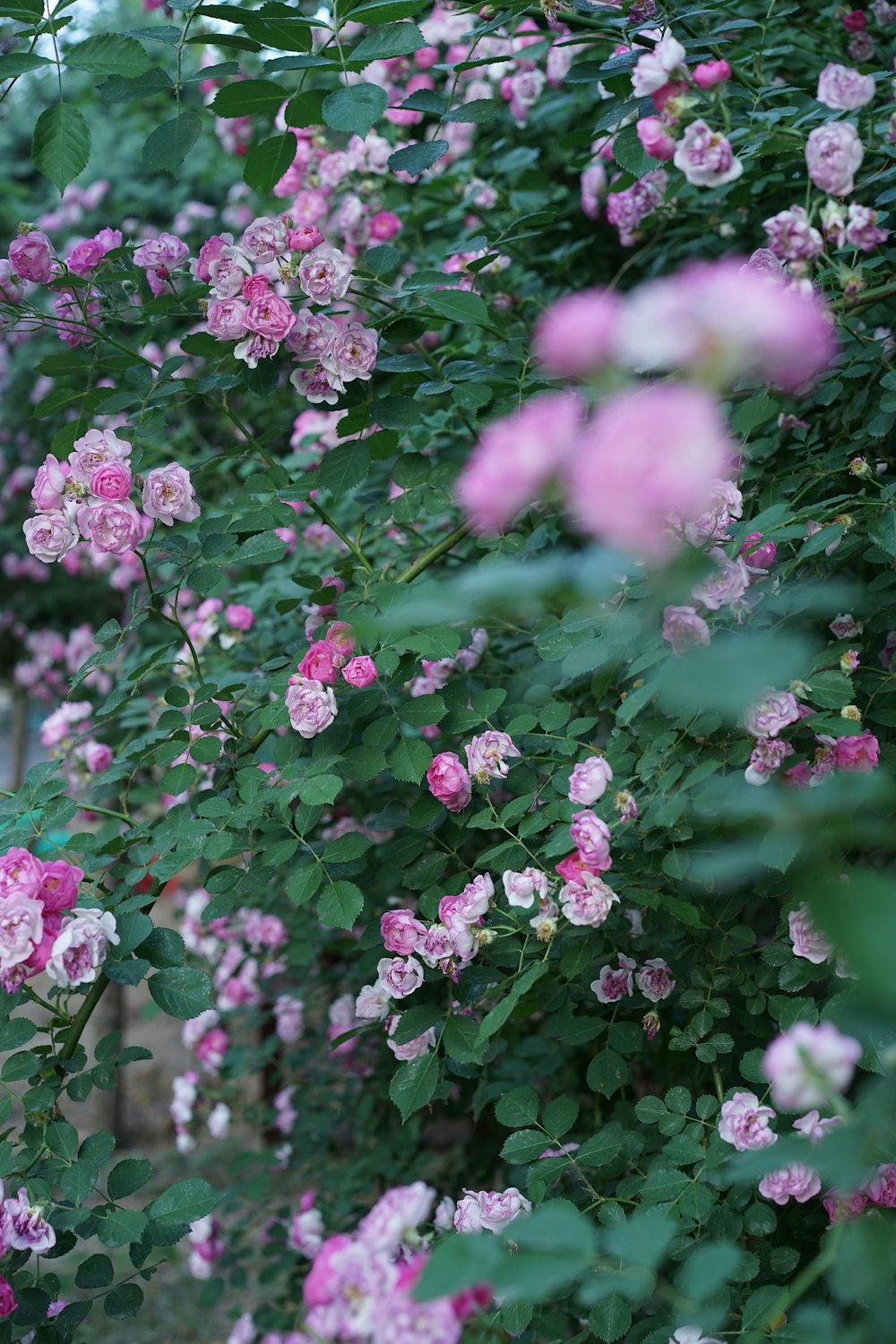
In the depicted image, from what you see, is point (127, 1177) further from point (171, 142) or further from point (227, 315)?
point (171, 142)

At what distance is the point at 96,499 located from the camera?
4.42 feet

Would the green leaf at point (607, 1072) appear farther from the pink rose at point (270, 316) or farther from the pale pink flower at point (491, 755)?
the pink rose at point (270, 316)

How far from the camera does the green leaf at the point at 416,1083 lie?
4.12 ft

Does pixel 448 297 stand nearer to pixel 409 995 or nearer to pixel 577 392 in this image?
pixel 577 392

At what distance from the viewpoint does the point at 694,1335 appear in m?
0.98

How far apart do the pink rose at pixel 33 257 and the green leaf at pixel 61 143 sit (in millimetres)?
125

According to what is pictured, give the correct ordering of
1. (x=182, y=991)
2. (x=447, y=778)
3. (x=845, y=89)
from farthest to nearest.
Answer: (x=447, y=778)
(x=182, y=991)
(x=845, y=89)

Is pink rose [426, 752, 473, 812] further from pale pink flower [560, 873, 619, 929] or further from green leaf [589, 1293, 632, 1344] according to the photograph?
green leaf [589, 1293, 632, 1344]

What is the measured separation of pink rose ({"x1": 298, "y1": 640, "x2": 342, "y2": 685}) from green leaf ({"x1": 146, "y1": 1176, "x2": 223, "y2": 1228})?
0.56 meters

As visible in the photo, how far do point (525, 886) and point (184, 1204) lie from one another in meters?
0.49

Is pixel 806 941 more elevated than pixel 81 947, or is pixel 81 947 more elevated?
pixel 81 947

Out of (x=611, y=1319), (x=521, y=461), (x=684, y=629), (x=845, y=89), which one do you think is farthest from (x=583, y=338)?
(x=611, y=1319)

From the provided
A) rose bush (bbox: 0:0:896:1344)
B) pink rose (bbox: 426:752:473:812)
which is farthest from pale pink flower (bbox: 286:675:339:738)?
pink rose (bbox: 426:752:473:812)

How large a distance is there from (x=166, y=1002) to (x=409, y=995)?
341mm
